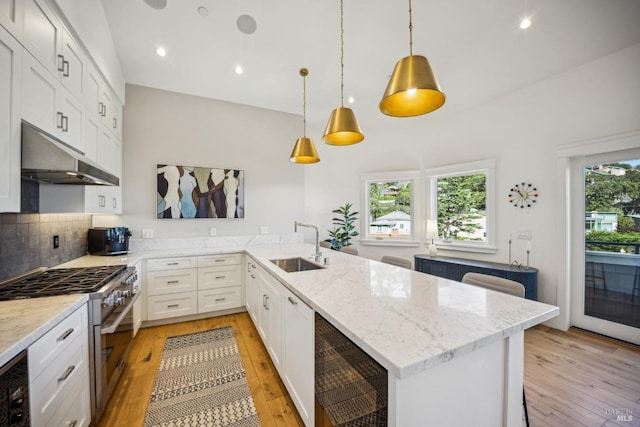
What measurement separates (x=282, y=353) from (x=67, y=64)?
257 cm

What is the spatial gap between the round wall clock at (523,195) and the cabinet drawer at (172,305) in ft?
13.9

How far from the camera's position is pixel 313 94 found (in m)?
3.79

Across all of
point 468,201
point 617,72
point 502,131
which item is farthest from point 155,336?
point 617,72

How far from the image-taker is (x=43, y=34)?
1581 millimetres

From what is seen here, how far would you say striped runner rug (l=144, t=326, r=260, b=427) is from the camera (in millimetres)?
1736

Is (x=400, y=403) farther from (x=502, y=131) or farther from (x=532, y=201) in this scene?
(x=502, y=131)

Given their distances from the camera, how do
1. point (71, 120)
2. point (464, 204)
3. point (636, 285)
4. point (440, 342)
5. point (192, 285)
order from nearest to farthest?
point (440, 342)
point (71, 120)
point (636, 285)
point (192, 285)
point (464, 204)

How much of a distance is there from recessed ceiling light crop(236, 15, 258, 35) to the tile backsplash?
2.50 meters

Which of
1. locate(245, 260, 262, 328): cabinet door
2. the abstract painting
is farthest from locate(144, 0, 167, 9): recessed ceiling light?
locate(245, 260, 262, 328): cabinet door

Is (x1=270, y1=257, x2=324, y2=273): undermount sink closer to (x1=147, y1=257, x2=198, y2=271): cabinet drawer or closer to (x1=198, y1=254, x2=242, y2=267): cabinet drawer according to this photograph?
(x1=198, y1=254, x2=242, y2=267): cabinet drawer

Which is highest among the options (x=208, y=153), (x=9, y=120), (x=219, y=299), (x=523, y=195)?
(x=208, y=153)

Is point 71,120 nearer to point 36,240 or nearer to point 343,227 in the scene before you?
point 36,240

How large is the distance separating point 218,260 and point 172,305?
71 centimetres

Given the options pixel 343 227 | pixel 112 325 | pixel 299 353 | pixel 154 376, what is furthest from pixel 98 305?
pixel 343 227
